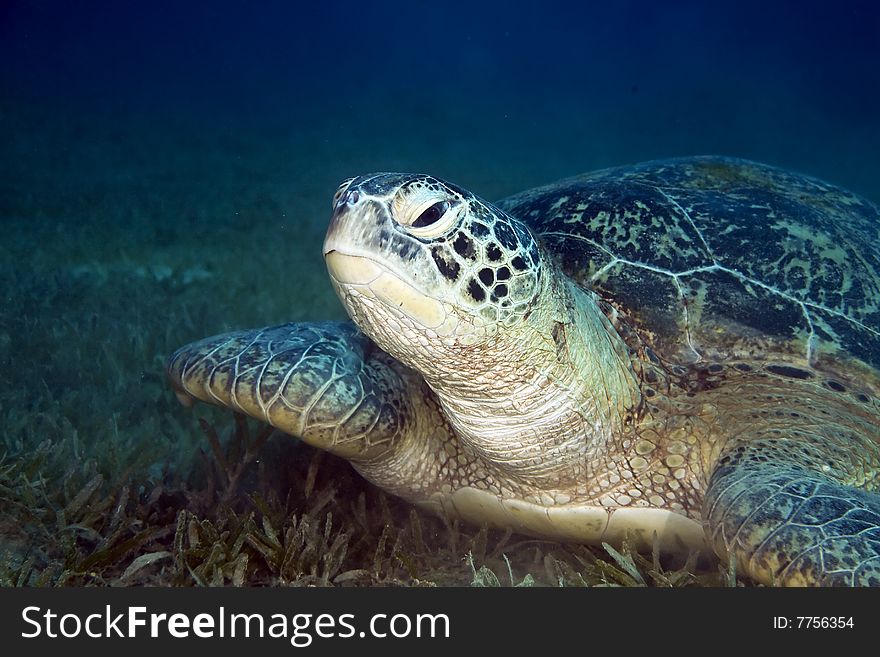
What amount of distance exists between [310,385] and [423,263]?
82 centimetres

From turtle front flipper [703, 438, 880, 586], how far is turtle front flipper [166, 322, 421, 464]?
99cm

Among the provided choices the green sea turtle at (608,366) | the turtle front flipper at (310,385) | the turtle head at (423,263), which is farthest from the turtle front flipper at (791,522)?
the turtle front flipper at (310,385)

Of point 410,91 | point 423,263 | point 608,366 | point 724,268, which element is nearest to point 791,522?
point 608,366

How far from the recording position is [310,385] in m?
1.91

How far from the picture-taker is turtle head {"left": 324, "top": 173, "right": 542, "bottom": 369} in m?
1.24

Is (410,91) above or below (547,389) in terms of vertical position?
above

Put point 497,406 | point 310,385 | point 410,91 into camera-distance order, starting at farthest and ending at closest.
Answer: point 410,91
point 310,385
point 497,406

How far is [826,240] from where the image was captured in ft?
6.93

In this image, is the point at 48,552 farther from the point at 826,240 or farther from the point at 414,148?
the point at 414,148

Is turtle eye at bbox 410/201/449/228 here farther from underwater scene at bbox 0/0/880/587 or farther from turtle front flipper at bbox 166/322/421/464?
turtle front flipper at bbox 166/322/421/464

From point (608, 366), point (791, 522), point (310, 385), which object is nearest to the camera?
point (791, 522)

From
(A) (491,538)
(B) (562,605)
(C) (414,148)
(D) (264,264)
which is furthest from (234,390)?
(C) (414,148)

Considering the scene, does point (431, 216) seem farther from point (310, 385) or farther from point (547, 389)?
point (310, 385)

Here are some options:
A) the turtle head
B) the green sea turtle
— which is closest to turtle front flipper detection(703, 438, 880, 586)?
the green sea turtle
